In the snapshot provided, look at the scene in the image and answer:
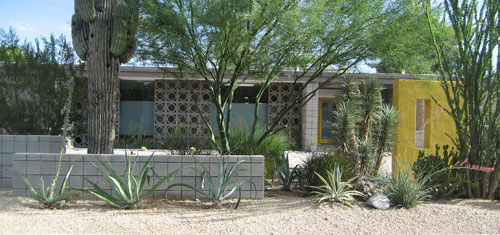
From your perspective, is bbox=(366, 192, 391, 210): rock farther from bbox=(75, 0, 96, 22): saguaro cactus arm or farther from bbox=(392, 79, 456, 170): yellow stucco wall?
bbox=(75, 0, 96, 22): saguaro cactus arm

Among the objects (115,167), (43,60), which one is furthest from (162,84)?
(115,167)

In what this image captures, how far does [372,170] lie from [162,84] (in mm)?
10020

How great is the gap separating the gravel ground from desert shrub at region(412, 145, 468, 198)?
0.53m

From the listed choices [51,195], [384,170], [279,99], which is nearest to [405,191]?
[384,170]

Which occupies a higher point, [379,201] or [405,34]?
[405,34]

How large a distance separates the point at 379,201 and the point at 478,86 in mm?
2873

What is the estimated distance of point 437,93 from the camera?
9.24 m

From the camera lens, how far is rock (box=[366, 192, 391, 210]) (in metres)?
6.48

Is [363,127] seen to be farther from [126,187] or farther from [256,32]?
[126,187]

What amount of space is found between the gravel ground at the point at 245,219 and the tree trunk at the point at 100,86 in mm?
1544

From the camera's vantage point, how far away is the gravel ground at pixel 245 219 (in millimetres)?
5371

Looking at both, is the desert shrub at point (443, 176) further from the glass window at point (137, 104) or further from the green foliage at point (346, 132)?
the glass window at point (137, 104)

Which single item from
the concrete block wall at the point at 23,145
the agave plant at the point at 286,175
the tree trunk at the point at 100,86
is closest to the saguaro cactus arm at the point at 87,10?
the tree trunk at the point at 100,86

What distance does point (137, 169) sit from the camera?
680 cm
